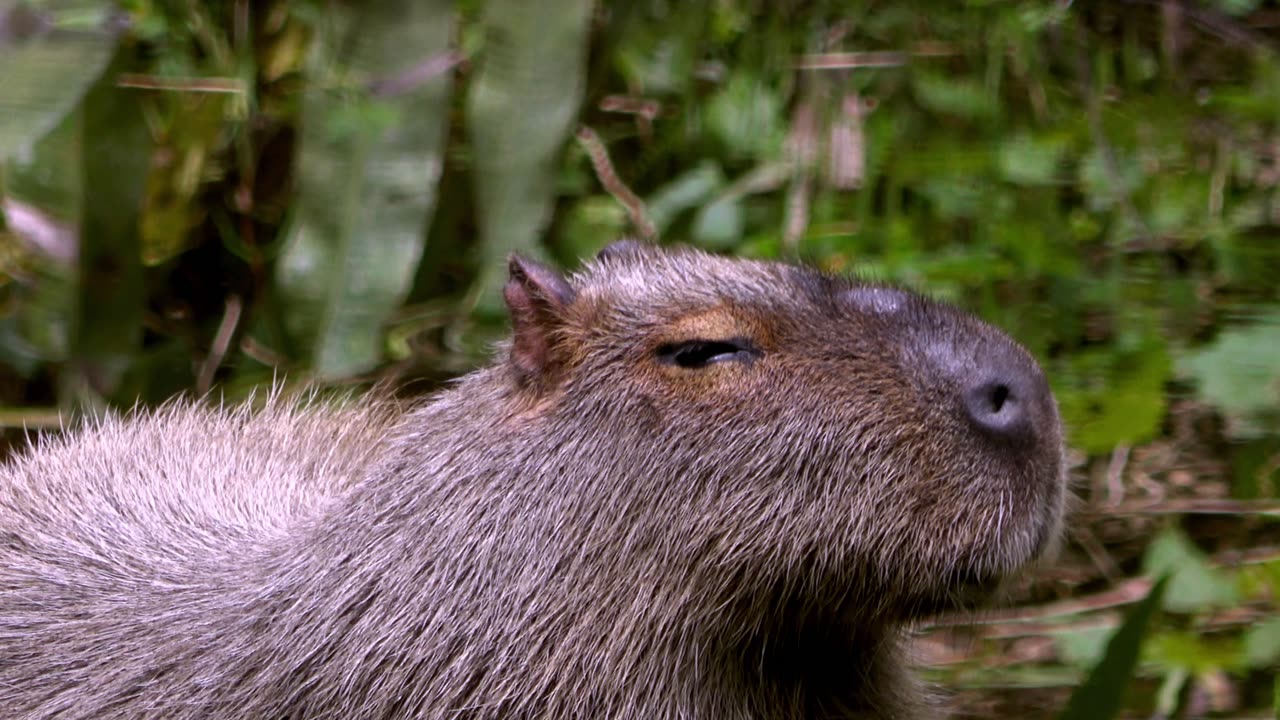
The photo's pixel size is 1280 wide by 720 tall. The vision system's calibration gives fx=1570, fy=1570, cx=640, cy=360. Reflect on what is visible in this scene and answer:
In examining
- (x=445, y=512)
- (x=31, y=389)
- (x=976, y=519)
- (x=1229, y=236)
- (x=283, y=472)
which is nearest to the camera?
(x=976, y=519)

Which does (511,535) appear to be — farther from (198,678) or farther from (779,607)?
(198,678)

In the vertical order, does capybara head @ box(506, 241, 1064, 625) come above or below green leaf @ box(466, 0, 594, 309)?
below

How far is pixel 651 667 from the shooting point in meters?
2.45

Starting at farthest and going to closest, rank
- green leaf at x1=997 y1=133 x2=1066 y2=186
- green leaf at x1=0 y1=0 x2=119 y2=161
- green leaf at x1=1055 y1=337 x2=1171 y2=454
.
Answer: green leaf at x1=997 y1=133 x2=1066 y2=186
green leaf at x1=0 y1=0 x2=119 y2=161
green leaf at x1=1055 y1=337 x2=1171 y2=454

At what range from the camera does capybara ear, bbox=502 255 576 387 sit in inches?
99.7

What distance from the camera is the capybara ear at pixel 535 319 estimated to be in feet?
8.31

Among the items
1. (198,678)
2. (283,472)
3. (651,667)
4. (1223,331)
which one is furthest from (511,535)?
(1223,331)

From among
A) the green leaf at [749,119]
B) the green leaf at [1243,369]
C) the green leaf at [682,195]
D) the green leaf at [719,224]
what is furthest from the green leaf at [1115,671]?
the green leaf at [749,119]

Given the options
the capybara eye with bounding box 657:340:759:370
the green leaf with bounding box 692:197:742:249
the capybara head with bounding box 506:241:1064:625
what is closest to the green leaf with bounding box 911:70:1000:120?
the green leaf with bounding box 692:197:742:249

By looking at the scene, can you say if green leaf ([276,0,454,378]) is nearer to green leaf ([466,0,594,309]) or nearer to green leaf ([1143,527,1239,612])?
green leaf ([466,0,594,309])

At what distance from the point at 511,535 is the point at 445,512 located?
0.12m

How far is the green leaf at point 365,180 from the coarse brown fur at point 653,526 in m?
1.61

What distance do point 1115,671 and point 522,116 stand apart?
2.42 metres

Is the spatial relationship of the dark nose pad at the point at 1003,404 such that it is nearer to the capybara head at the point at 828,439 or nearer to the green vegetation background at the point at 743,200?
the capybara head at the point at 828,439
